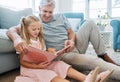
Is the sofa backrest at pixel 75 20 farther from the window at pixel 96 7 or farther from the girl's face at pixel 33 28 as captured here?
the girl's face at pixel 33 28

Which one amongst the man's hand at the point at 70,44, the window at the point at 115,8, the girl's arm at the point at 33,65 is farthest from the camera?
the window at the point at 115,8

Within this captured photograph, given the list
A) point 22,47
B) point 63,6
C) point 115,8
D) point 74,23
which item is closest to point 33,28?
point 22,47

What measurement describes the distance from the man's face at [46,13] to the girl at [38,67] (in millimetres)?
196

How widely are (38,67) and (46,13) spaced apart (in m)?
0.46

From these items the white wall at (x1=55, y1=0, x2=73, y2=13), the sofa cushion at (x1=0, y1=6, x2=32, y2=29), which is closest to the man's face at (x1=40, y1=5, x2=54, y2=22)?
the sofa cushion at (x1=0, y1=6, x2=32, y2=29)

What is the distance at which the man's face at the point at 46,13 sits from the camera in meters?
1.54

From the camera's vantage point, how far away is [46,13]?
156 cm

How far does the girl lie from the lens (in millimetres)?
1262

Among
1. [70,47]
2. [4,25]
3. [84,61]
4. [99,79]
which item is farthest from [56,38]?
[4,25]

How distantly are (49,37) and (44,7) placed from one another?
237mm

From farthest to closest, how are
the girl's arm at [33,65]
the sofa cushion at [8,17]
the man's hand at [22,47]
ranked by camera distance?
the sofa cushion at [8,17] < the girl's arm at [33,65] < the man's hand at [22,47]

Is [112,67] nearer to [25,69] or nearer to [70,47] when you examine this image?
[70,47]

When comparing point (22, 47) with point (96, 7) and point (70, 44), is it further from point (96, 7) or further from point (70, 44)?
point (96, 7)

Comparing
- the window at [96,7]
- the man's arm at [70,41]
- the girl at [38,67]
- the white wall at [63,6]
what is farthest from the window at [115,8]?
the girl at [38,67]
